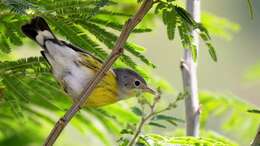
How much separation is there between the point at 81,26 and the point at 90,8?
0.21 meters

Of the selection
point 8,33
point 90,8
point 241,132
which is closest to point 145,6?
point 90,8

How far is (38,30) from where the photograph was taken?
10.3ft

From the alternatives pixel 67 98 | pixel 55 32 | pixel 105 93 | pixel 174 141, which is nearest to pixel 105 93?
pixel 105 93

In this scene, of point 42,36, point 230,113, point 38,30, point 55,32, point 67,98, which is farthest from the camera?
point 230,113

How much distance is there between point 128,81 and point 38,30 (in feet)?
2.28

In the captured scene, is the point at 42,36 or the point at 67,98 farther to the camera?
the point at 67,98

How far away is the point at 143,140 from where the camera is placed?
275 cm

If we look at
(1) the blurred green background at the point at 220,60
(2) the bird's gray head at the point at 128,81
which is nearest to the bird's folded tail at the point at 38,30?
(2) the bird's gray head at the point at 128,81

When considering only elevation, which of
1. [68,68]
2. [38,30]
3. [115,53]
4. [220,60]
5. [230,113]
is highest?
[220,60]

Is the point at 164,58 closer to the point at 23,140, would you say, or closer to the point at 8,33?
the point at 23,140

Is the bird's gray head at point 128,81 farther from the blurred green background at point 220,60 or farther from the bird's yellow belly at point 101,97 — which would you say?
the blurred green background at point 220,60

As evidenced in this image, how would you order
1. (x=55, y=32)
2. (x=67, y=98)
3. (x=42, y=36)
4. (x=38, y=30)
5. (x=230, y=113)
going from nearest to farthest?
(x=38, y=30)
(x=42, y=36)
(x=55, y=32)
(x=67, y=98)
(x=230, y=113)

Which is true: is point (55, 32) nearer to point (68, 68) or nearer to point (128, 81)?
point (68, 68)

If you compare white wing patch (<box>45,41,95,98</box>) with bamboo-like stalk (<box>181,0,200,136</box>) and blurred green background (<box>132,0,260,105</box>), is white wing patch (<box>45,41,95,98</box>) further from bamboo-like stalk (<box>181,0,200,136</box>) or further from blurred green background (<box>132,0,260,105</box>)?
blurred green background (<box>132,0,260,105</box>)
